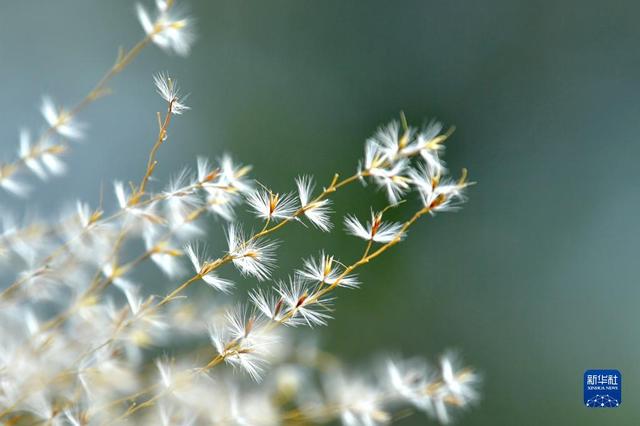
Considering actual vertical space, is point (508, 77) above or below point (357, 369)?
above

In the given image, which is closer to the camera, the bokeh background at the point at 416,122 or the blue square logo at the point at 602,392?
the blue square logo at the point at 602,392

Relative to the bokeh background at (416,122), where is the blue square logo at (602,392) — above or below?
below

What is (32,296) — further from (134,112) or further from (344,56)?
(344,56)

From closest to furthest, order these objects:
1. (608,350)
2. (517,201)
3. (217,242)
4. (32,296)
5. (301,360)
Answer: (32,296), (301,360), (608,350), (217,242), (517,201)

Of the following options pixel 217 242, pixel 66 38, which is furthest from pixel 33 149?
pixel 66 38

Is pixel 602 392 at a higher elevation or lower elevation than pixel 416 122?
lower

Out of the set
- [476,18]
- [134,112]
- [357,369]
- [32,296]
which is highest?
[476,18]
